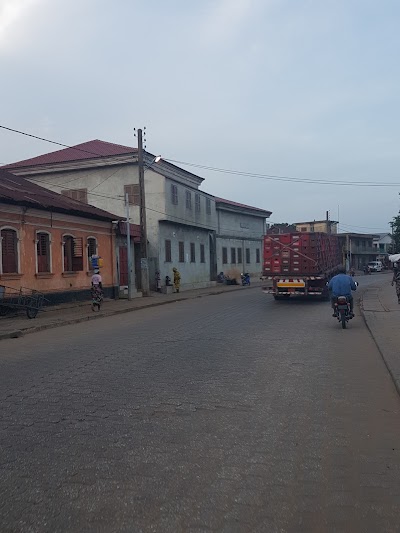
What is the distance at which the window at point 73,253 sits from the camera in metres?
22.6

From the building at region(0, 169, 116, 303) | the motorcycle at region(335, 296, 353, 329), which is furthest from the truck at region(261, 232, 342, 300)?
the building at region(0, 169, 116, 303)

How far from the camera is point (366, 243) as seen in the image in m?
88.4

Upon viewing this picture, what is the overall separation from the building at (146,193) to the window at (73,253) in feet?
13.1

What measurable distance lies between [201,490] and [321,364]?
539 centimetres

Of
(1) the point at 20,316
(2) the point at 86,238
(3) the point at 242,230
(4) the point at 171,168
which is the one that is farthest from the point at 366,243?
(1) the point at 20,316

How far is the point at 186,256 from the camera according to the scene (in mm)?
36938

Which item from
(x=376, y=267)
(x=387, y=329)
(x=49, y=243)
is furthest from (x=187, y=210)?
(x=376, y=267)

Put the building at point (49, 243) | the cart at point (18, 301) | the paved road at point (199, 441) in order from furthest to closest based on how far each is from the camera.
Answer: the building at point (49, 243)
the cart at point (18, 301)
the paved road at point (199, 441)

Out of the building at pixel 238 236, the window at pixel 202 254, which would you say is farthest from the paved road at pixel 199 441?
the building at pixel 238 236

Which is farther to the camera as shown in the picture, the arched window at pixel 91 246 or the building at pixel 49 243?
the arched window at pixel 91 246

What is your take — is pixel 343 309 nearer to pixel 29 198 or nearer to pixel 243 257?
pixel 29 198

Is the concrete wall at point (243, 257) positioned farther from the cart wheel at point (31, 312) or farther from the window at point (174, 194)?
the cart wheel at point (31, 312)

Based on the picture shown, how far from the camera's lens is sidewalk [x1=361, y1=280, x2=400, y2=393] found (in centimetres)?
872

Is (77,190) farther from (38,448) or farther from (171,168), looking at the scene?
(38,448)
